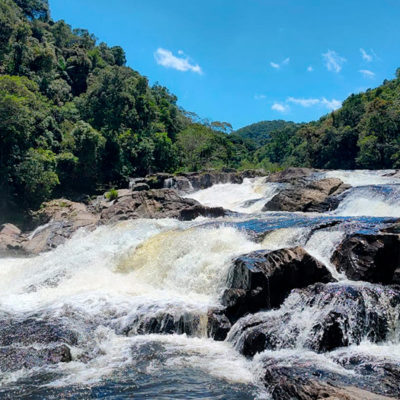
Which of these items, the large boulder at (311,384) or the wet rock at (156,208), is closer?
the large boulder at (311,384)

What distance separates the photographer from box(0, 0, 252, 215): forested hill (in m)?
26.0

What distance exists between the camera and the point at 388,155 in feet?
143

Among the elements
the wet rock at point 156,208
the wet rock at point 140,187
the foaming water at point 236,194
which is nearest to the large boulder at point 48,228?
the wet rock at point 156,208

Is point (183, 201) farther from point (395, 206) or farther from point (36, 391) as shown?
point (36, 391)

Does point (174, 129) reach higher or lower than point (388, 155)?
higher

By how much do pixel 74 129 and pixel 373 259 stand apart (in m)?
27.4

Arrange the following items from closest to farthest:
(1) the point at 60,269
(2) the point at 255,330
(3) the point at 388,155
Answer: (2) the point at 255,330
(1) the point at 60,269
(3) the point at 388,155

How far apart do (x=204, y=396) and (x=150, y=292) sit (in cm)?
588

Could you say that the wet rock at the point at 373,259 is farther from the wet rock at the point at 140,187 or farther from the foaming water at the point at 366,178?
the wet rock at the point at 140,187

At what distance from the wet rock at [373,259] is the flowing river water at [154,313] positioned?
417mm

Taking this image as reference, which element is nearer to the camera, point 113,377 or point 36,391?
point 36,391

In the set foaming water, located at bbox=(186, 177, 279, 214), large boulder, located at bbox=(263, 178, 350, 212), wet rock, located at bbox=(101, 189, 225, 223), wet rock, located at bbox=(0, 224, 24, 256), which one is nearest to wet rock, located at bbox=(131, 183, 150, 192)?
foaming water, located at bbox=(186, 177, 279, 214)

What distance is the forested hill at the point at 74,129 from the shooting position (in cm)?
2597

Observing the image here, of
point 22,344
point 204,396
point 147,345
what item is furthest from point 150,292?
point 204,396
